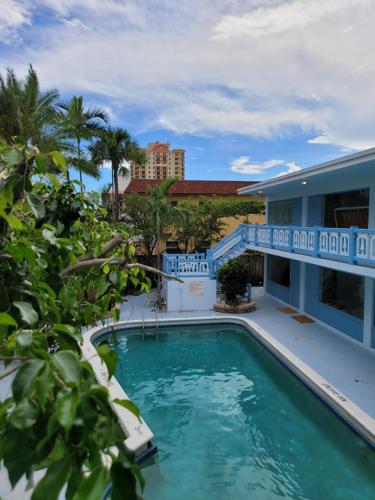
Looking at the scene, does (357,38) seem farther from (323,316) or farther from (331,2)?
(323,316)

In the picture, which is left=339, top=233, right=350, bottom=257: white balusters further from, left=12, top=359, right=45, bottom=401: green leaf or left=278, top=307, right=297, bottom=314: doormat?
left=12, top=359, right=45, bottom=401: green leaf

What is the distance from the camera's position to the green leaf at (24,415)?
111 cm

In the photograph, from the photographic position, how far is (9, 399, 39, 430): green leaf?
1113 millimetres

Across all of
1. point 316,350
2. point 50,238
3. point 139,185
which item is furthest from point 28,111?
point 139,185

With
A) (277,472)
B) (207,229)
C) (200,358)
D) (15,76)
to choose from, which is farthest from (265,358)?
(15,76)

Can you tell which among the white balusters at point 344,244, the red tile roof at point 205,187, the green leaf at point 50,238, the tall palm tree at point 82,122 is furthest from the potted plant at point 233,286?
the red tile roof at point 205,187

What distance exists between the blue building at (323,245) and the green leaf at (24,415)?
906 centimetres

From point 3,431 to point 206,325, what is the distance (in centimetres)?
1342

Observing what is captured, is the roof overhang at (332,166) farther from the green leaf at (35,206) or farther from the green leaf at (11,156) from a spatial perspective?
the green leaf at (11,156)

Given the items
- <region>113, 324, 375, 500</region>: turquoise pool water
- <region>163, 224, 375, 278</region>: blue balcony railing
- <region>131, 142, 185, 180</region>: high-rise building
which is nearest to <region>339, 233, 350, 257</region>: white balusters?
<region>163, 224, 375, 278</region>: blue balcony railing

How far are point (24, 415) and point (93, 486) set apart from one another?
12.2 inches

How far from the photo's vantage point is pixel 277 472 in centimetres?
618

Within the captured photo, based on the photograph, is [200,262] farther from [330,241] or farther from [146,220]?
[330,241]

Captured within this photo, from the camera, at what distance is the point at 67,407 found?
3.52ft
